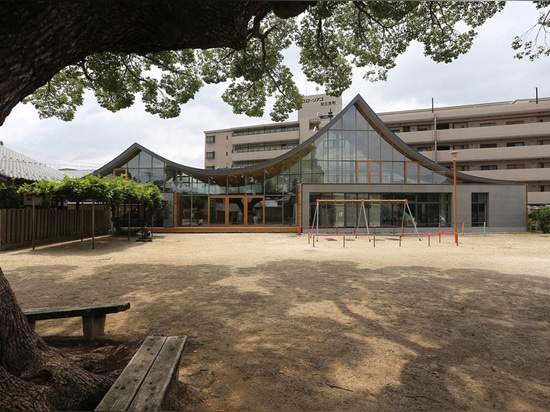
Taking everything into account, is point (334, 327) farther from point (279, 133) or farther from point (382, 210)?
point (279, 133)

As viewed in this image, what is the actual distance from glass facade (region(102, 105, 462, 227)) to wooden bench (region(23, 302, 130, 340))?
1915 cm

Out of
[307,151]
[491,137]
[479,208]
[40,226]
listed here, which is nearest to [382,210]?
[307,151]

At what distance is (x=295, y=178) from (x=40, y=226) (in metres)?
15.1

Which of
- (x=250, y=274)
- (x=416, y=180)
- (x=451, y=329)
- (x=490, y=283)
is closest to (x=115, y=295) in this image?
(x=250, y=274)

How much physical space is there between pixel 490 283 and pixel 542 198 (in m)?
35.8

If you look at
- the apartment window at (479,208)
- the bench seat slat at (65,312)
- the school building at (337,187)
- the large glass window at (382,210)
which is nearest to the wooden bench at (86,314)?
the bench seat slat at (65,312)

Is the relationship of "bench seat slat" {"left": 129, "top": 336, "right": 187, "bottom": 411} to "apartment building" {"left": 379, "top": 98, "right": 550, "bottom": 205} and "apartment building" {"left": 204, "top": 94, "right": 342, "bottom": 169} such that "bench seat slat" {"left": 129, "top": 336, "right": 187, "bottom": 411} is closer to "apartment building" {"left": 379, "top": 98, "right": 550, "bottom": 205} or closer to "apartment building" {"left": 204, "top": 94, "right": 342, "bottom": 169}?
"apartment building" {"left": 379, "top": 98, "right": 550, "bottom": 205}

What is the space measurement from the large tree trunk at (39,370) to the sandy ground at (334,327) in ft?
2.28

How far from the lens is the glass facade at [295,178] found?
72.2 ft

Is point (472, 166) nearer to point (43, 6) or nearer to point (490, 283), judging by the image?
point (490, 283)

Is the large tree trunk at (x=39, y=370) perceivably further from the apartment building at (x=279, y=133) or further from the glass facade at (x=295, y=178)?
the apartment building at (x=279, y=133)

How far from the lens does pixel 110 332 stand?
3.68 meters

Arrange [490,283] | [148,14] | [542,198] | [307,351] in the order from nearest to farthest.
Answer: [148,14] < [307,351] < [490,283] < [542,198]

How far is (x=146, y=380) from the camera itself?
2.06 metres
